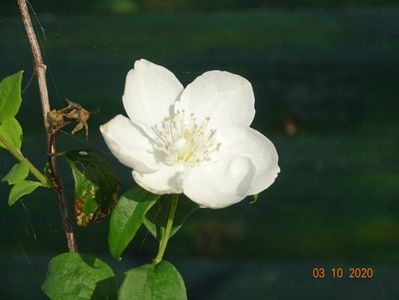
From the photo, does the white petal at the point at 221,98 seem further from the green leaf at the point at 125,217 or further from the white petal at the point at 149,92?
the green leaf at the point at 125,217

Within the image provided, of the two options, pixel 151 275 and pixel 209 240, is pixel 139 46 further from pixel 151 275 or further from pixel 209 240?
pixel 151 275

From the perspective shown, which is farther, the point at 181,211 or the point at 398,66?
the point at 398,66

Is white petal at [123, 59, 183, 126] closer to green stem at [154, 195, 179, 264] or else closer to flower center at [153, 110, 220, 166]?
flower center at [153, 110, 220, 166]

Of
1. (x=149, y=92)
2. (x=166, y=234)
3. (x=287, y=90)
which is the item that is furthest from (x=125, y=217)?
(x=287, y=90)

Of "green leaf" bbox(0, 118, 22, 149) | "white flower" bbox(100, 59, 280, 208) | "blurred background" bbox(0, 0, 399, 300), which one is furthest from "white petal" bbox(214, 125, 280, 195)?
"blurred background" bbox(0, 0, 399, 300)

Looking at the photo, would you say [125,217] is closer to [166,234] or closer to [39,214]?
[166,234]

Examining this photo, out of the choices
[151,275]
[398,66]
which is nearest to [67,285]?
[151,275]

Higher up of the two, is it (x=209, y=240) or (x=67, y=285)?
(x=67, y=285)
